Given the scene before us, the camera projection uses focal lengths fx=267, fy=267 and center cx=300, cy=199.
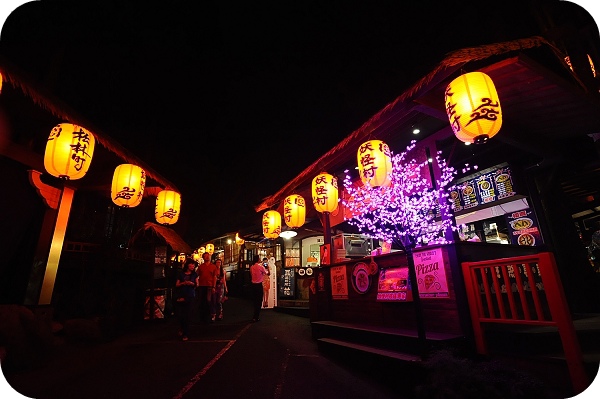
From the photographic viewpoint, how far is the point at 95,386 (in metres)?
4.94

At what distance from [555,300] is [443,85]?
15.1ft

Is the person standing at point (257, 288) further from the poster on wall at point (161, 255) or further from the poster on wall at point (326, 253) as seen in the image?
the poster on wall at point (161, 255)

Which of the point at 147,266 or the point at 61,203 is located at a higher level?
the point at 61,203

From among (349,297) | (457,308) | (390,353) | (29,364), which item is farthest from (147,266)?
(457,308)

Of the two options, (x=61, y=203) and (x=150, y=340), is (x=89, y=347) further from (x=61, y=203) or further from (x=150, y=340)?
(x=61, y=203)

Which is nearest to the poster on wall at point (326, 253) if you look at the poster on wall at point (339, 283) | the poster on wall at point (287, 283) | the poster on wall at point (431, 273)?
the poster on wall at point (339, 283)

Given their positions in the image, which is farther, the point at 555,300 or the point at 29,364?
the point at 29,364

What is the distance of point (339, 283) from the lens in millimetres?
8578

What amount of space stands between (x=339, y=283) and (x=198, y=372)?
182 inches

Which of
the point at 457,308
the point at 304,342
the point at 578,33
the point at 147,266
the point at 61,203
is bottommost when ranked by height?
the point at 304,342

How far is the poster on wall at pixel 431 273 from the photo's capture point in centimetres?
562

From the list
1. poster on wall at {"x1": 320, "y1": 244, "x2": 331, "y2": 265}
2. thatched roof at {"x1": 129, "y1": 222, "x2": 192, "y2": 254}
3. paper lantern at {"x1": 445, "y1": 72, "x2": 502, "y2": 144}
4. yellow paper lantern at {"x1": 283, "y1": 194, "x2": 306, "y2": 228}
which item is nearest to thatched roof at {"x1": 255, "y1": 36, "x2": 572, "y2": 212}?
paper lantern at {"x1": 445, "y1": 72, "x2": 502, "y2": 144}

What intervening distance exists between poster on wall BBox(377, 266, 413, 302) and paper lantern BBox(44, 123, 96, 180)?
8.54 metres

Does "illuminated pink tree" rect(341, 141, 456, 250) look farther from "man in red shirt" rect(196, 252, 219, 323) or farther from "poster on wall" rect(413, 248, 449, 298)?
"man in red shirt" rect(196, 252, 219, 323)
